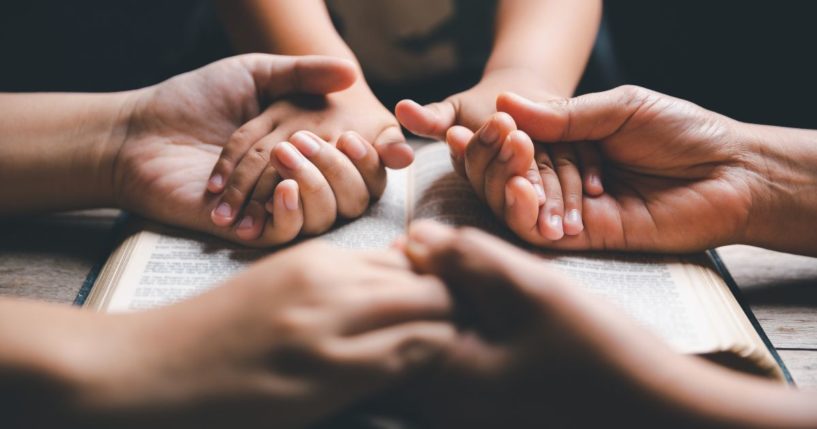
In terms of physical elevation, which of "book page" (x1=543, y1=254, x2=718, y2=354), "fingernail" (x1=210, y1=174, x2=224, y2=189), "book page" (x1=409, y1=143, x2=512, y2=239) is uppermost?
"fingernail" (x1=210, y1=174, x2=224, y2=189)

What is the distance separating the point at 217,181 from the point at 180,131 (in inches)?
4.5

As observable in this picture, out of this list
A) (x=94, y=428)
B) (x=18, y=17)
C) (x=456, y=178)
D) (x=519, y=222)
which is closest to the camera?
(x=94, y=428)

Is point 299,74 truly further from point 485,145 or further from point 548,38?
point 548,38

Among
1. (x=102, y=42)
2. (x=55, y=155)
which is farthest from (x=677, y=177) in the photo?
(x=102, y=42)

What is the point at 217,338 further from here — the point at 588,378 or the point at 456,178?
the point at 456,178

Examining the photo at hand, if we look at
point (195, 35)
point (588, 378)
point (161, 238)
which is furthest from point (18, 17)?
point (588, 378)

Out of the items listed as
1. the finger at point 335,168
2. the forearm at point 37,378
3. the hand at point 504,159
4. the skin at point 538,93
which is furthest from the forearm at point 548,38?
the forearm at point 37,378

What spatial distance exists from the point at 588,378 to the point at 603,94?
404 millimetres

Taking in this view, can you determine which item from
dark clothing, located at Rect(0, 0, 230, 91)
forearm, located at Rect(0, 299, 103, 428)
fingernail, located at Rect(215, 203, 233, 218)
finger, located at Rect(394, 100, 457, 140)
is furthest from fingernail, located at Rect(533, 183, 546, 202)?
dark clothing, located at Rect(0, 0, 230, 91)

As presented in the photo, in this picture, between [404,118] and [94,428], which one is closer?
[94,428]

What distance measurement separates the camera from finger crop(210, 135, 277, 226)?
0.68 metres

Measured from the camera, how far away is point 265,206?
0.69 metres

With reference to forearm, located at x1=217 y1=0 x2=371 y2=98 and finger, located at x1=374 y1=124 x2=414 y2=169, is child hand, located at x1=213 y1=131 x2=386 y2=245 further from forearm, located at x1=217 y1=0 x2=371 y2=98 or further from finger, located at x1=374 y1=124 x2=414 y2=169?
forearm, located at x1=217 y1=0 x2=371 y2=98

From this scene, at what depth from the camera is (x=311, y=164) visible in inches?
26.7
